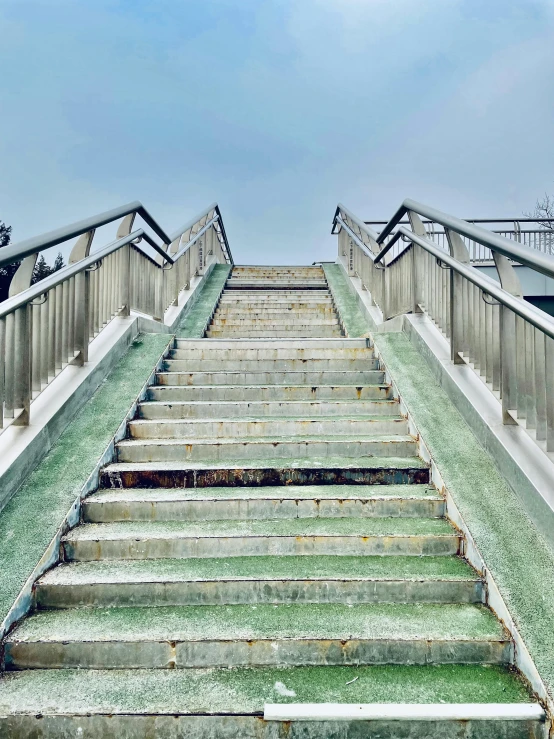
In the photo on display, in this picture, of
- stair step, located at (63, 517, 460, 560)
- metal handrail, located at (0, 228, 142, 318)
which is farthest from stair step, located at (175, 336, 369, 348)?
stair step, located at (63, 517, 460, 560)

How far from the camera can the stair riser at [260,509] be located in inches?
89.9

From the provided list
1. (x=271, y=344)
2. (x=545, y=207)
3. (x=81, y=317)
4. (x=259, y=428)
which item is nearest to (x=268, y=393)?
(x=259, y=428)

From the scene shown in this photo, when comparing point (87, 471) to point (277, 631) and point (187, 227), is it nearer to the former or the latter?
point (277, 631)

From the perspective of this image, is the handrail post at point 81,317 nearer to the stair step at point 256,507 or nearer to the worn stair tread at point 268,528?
the stair step at point 256,507

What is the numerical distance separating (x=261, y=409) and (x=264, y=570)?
1.37m

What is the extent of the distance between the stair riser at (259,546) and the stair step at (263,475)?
0.46 m

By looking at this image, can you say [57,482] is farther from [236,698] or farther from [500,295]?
[500,295]

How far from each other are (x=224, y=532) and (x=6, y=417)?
1169 mm

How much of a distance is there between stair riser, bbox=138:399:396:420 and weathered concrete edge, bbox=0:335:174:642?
171mm

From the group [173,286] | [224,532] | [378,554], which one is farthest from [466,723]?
[173,286]

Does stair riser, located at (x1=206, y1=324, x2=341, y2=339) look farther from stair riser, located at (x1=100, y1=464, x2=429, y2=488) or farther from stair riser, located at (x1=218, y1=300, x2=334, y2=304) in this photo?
stair riser, located at (x1=100, y1=464, x2=429, y2=488)

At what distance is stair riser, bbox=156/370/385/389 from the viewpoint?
3.60m

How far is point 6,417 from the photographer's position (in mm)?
2328

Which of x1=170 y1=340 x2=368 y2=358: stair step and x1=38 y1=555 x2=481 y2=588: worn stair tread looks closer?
x1=38 y1=555 x2=481 y2=588: worn stair tread
